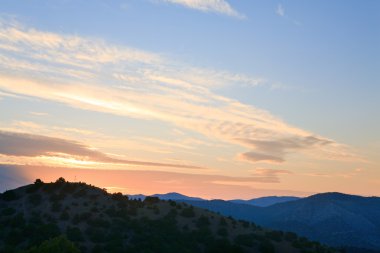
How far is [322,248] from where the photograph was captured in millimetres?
57719

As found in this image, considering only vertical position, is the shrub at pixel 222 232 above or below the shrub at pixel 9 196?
below

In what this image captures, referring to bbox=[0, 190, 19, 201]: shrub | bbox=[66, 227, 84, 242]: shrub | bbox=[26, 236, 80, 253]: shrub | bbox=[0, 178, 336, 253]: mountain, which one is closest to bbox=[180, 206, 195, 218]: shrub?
bbox=[0, 178, 336, 253]: mountain

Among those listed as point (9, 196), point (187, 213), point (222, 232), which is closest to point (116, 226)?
point (187, 213)

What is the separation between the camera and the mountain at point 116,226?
50.1 m

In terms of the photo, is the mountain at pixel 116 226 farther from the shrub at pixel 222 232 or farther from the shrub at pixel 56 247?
the shrub at pixel 56 247

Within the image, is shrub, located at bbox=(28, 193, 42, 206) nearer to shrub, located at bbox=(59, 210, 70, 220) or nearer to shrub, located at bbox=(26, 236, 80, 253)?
shrub, located at bbox=(59, 210, 70, 220)

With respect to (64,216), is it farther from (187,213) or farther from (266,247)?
(266,247)

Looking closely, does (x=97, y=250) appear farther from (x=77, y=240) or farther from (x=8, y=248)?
(x=8, y=248)

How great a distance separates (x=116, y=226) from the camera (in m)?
56.0

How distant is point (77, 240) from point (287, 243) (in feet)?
93.5

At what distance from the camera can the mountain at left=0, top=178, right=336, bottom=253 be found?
164 ft

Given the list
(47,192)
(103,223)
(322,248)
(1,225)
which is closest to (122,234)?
(103,223)

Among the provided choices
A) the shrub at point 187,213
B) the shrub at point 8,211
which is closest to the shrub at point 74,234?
the shrub at point 8,211

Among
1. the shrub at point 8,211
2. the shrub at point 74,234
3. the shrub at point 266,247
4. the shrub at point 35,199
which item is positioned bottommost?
the shrub at point 74,234
